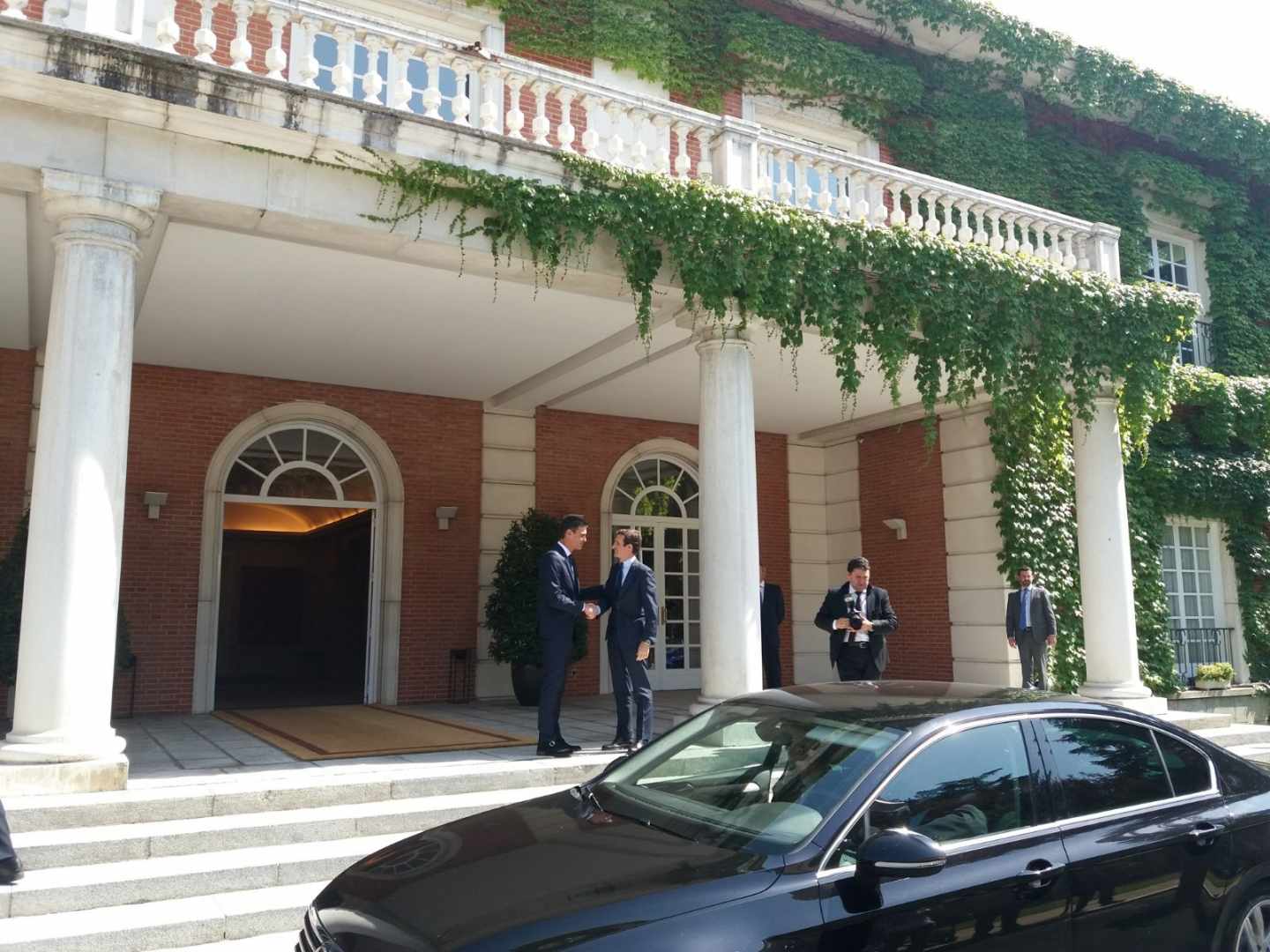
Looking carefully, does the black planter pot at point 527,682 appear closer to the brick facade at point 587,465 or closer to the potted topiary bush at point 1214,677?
the brick facade at point 587,465

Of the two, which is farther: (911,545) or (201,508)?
(911,545)

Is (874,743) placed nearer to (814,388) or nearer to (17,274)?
(17,274)

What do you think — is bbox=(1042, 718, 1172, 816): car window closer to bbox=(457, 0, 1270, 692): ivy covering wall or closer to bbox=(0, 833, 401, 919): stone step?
bbox=(0, 833, 401, 919): stone step

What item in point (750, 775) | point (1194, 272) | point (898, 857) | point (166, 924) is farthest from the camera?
point (1194, 272)

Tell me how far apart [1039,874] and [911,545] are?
1126cm

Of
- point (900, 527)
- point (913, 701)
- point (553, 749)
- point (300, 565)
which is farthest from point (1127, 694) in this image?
point (300, 565)

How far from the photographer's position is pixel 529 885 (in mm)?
2945

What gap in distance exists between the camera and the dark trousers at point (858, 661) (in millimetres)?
9016

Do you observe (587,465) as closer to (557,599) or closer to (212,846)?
(557,599)

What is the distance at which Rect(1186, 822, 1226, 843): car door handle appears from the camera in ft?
12.0

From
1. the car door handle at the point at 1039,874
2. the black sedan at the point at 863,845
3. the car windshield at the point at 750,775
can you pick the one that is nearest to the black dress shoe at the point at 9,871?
the black sedan at the point at 863,845

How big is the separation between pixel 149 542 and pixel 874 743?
10134mm

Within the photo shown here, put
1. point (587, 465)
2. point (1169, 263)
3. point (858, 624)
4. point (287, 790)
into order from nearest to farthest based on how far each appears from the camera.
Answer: point (287, 790)
point (858, 624)
point (587, 465)
point (1169, 263)

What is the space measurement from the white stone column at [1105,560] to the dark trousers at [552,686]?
266 inches
